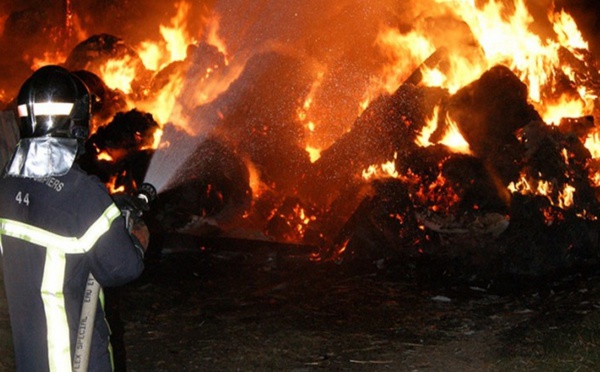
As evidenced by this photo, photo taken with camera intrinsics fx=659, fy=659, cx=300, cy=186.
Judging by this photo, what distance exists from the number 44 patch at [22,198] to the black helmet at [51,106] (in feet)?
0.86

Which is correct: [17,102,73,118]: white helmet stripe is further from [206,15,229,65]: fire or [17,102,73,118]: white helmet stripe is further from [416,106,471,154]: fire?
[206,15,229,65]: fire

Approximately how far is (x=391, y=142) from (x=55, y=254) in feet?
26.8

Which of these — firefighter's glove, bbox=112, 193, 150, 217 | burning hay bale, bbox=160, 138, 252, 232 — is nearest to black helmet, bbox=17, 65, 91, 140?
firefighter's glove, bbox=112, 193, 150, 217

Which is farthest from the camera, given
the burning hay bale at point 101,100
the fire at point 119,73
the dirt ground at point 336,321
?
the fire at point 119,73

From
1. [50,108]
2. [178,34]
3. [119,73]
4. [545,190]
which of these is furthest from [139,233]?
[178,34]

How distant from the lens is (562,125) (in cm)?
1076

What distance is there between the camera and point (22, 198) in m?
2.84

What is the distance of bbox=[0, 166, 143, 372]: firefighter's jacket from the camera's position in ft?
9.16

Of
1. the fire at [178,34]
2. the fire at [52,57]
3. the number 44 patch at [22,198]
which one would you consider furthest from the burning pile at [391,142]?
the number 44 patch at [22,198]

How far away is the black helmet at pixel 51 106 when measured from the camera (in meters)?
2.91

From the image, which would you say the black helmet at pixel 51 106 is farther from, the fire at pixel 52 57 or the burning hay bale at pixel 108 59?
the fire at pixel 52 57

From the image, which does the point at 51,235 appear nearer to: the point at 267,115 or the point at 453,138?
the point at 453,138

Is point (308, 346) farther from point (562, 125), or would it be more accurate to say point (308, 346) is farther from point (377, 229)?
point (562, 125)

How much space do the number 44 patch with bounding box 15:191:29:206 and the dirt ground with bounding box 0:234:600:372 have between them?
128 inches
